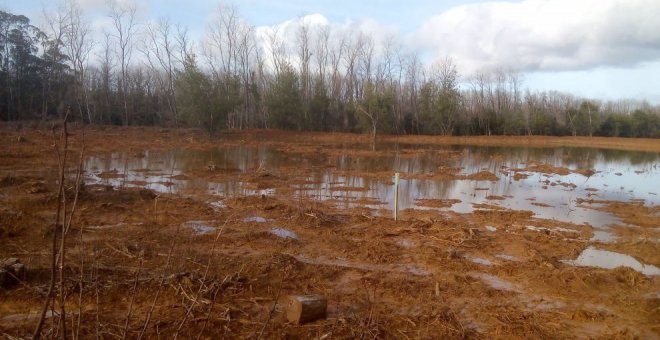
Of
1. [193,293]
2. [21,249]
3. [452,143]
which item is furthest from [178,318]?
[452,143]

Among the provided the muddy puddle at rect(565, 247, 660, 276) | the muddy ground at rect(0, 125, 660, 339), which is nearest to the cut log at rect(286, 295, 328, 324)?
the muddy ground at rect(0, 125, 660, 339)

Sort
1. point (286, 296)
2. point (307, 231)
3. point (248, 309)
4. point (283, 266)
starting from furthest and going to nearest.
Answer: point (307, 231) < point (283, 266) < point (286, 296) < point (248, 309)

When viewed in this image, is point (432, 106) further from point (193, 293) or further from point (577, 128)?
point (193, 293)

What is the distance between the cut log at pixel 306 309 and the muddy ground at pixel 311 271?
0.36 feet

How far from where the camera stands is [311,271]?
668 centimetres

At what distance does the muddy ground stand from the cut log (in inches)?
4.3

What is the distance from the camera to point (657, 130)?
186ft

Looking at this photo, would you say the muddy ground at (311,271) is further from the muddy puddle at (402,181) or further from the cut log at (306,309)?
the muddy puddle at (402,181)

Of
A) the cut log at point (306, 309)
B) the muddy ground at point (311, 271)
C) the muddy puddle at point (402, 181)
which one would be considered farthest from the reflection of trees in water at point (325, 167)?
the cut log at point (306, 309)

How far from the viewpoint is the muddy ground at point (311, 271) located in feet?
16.1

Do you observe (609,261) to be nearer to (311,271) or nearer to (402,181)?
(311,271)

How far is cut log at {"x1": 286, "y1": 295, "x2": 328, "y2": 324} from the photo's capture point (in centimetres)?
493

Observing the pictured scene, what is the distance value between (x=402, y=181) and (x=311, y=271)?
36.0 ft

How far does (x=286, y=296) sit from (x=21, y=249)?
4.37m
